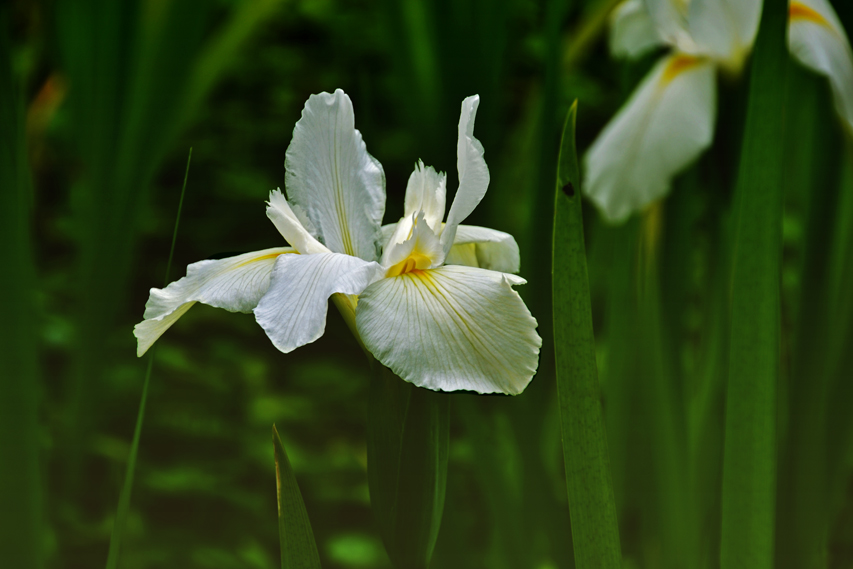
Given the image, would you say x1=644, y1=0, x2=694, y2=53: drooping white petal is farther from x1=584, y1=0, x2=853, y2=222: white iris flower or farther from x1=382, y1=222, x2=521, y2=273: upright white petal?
x1=382, y1=222, x2=521, y2=273: upright white petal

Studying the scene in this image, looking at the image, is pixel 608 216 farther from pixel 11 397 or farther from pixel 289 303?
pixel 11 397

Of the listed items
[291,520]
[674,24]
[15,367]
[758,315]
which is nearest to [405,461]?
[291,520]

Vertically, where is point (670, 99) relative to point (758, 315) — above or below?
above

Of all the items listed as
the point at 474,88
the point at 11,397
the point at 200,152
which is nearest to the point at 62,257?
the point at 200,152

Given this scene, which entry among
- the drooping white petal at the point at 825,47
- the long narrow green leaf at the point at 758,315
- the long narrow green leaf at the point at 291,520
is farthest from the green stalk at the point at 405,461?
the drooping white petal at the point at 825,47

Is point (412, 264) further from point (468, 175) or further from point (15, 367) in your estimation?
point (15, 367)

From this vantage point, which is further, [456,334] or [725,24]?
[725,24]
